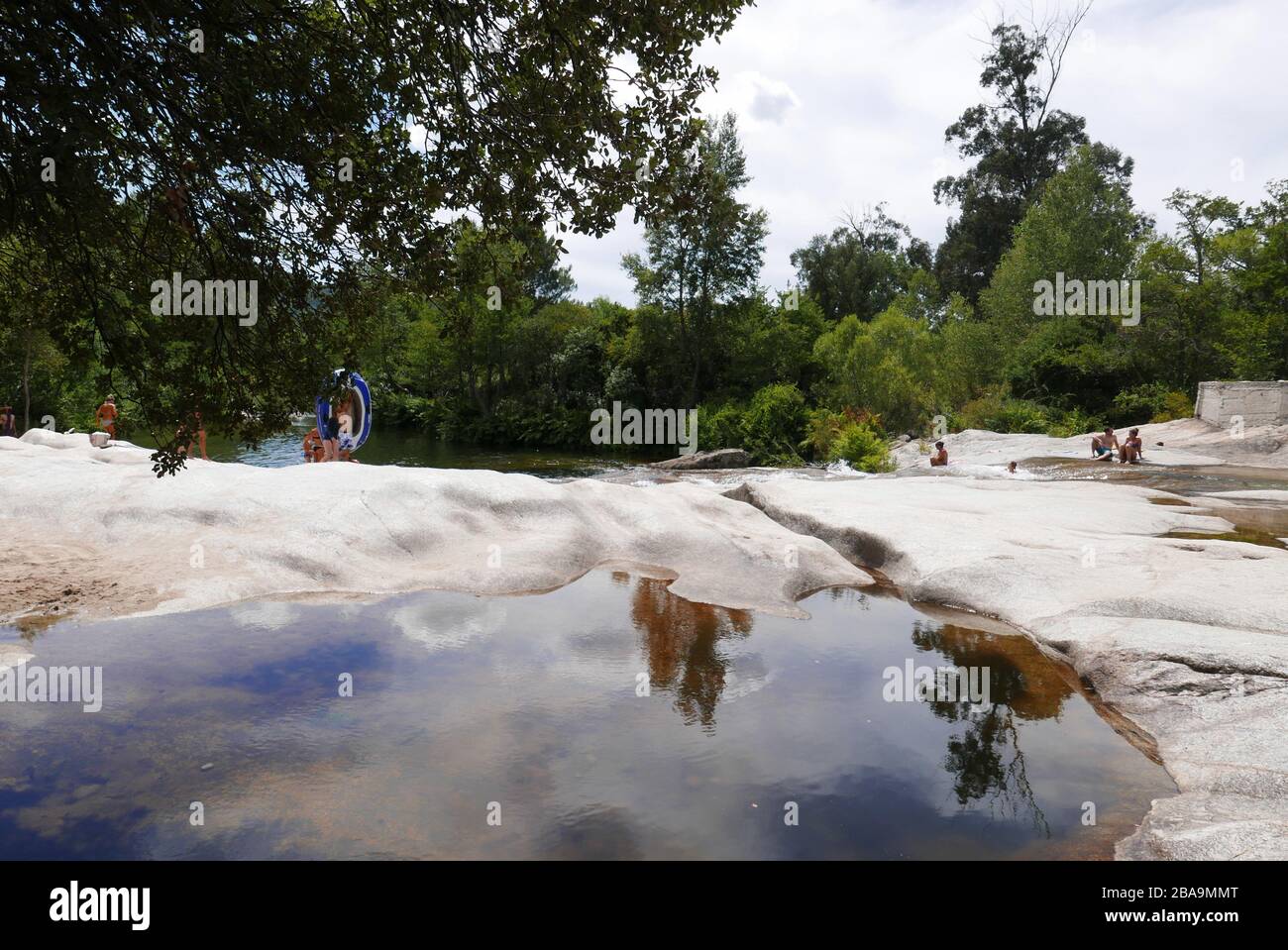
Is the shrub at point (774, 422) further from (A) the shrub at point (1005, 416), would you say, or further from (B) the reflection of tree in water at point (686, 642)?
(B) the reflection of tree in water at point (686, 642)

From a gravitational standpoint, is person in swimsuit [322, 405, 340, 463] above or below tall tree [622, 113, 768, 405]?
below

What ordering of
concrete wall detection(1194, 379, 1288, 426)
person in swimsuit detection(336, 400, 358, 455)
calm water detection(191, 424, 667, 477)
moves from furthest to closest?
calm water detection(191, 424, 667, 477)
concrete wall detection(1194, 379, 1288, 426)
person in swimsuit detection(336, 400, 358, 455)

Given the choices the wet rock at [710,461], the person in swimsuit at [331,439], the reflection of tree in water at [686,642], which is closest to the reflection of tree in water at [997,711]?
the reflection of tree in water at [686,642]

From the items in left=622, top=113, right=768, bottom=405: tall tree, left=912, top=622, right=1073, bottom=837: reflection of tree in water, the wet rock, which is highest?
left=622, top=113, right=768, bottom=405: tall tree

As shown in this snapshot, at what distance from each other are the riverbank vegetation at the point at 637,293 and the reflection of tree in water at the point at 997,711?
4.58m

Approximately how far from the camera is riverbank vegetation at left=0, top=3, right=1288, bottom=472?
20.7 ft

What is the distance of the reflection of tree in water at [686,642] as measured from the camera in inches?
279

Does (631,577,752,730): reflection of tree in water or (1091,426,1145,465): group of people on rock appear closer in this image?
(631,577,752,730): reflection of tree in water

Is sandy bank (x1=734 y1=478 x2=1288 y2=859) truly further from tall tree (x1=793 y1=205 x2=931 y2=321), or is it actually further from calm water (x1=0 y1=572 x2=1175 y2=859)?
tall tree (x1=793 y1=205 x2=931 y2=321)

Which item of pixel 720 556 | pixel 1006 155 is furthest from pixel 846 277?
pixel 720 556

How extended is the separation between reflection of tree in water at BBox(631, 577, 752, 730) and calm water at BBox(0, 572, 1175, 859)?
0.04 metres

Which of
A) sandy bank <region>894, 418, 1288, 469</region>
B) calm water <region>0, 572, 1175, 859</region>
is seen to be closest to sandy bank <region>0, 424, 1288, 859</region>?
calm water <region>0, 572, 1175, 859</region>

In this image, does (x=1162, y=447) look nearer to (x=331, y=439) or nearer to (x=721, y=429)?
(x=721, y=429)
